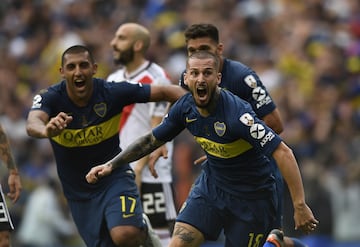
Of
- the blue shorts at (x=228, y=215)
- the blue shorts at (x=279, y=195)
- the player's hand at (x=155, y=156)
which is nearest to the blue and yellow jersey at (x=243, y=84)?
the blue shorts at (x=279, y=195)

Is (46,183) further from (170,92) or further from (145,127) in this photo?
(170,92)

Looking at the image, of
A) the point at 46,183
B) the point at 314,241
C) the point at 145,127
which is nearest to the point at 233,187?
the point at 145,127

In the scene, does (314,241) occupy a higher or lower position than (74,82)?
lower

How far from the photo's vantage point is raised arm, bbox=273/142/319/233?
9.36 meters

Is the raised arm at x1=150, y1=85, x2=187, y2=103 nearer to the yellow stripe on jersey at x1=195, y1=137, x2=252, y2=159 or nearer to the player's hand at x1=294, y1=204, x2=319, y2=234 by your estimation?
the yellow stripe on jersey at x1=195, y1=137, x2=252, y2=159

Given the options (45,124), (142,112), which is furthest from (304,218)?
(142,112)

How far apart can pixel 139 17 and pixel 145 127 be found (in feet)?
28.1

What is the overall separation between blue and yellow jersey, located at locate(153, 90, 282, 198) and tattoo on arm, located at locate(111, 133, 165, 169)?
97 millimetres

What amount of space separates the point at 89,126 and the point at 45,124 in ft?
1.65

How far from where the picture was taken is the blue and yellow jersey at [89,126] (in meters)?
11.0

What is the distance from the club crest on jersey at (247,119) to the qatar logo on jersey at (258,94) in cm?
134

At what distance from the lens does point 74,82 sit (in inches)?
430

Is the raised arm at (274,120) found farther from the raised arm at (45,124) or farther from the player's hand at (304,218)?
the raised arm at (45,124)

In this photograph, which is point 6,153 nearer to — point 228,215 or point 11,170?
point 11,170
